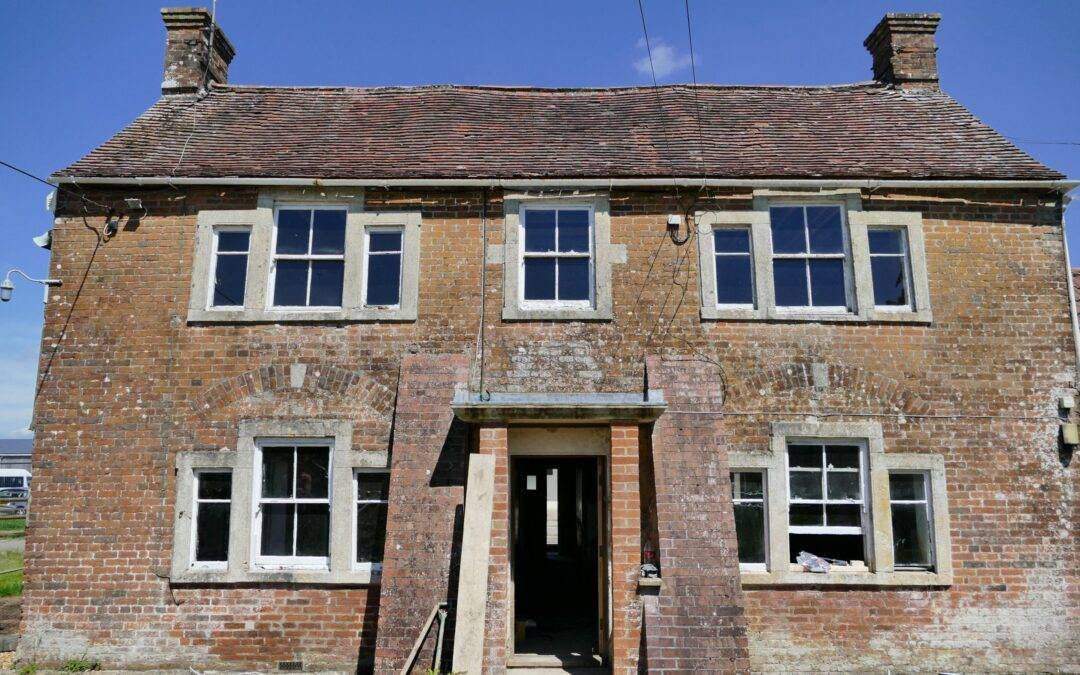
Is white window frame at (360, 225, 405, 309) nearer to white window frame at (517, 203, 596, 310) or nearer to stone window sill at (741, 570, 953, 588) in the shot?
white window frame at (517, 203, 596, 310)

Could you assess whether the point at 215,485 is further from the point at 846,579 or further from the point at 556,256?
the point at 846,579

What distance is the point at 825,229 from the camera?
9.46 m

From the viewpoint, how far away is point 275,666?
27.2 ft

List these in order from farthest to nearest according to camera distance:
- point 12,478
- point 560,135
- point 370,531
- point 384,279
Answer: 1. point 12,478
2. point 560,135
3. point 384,279
4. point 370,531

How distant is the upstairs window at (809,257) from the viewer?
930 cm

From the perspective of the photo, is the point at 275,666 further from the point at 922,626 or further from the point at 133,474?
Result: the point at 922,626

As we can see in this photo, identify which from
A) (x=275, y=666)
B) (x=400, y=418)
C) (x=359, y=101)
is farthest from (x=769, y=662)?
(x=359, y=101)

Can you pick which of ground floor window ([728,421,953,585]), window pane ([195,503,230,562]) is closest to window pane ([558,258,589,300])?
ground floor window ([728,421,953,585])

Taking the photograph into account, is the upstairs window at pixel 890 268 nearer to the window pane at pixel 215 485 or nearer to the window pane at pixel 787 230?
the window pane at pixel 787 230

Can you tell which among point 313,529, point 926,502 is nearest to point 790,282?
point 926,502

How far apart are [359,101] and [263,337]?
5.07 m

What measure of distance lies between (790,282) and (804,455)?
7.51 feet

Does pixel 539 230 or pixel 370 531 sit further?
pixel 539 230

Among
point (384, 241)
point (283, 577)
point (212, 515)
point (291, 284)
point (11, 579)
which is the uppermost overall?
point (384, 241)
